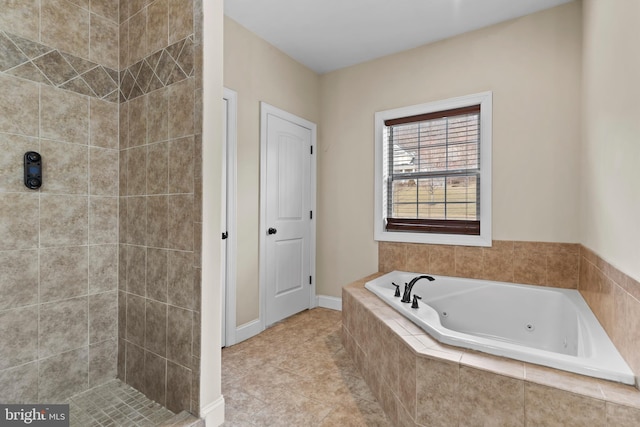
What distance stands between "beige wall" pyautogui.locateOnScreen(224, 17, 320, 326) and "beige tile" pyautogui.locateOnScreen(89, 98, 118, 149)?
936 millimetres

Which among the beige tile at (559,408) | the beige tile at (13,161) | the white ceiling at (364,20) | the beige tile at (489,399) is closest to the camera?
the beige tile at (559,408)

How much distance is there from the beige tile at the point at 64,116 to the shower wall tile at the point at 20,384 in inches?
47.7

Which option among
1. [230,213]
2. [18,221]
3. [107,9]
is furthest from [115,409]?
[107,9]

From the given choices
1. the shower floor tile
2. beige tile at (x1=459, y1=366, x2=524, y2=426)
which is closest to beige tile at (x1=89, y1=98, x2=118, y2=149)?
the shower floor tile

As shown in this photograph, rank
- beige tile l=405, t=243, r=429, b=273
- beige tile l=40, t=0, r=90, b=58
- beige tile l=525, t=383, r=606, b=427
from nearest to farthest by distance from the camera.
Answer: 1. beige tile l=525, t=383, r=606, b=427
2. beige tile l=40, t=0, r=90, b=58
3. beige tile l=405, t=243, r=429, b=273

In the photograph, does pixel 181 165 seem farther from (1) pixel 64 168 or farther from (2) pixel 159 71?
(1) pixel 64 168

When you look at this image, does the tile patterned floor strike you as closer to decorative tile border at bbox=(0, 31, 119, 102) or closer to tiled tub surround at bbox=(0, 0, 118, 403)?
tiled tub surround at bbox=(0, 0, 118, 403)

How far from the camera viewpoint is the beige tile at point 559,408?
3.72ft

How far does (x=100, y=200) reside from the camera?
1.95m

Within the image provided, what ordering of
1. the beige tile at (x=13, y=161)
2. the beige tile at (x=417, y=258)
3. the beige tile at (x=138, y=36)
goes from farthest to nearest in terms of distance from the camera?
the beige tile at (x=417, y=258), the beige tile at (x=138, y=36), the beige tile at (x=13, y=161)

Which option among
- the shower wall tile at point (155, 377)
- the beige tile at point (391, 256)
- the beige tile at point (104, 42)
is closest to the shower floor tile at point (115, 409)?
the shower wall tile at point (155, 377)

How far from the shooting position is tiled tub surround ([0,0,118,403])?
5.29ft

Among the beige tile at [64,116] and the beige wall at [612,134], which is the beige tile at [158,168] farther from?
the beige wall at [612,134]

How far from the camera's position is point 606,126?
179 cm
